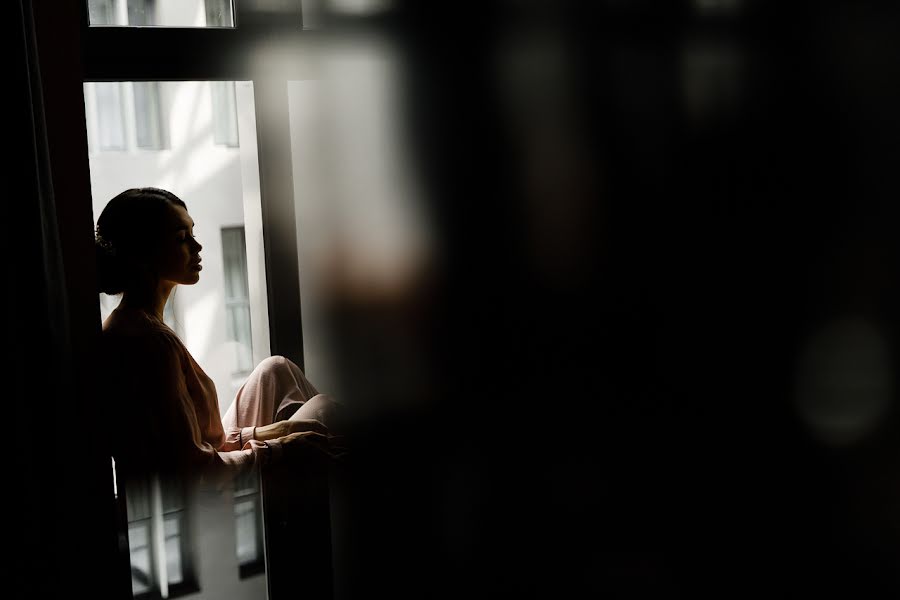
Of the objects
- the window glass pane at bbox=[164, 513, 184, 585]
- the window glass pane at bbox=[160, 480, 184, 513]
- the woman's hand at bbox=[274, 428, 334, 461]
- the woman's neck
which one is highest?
the woman's neck

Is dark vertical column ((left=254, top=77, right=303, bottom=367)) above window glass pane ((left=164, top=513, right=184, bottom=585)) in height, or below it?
above

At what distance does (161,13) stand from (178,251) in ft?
1.45

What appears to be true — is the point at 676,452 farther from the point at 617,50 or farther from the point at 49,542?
the point at 49,542

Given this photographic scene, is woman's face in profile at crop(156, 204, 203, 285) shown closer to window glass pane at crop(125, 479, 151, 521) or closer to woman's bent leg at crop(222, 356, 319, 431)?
woman's bent leg at crop(222, 356, 319, 431)

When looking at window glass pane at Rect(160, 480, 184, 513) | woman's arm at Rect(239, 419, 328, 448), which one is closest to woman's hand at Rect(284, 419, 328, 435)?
woman's arm at Rect(239, 419, 328, 448)

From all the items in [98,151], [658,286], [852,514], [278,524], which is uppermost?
[98,151]

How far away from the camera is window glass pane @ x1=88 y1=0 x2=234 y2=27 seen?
1558 millimetres

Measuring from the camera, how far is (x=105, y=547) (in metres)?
1.50

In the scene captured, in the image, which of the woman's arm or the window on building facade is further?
the window on building facade

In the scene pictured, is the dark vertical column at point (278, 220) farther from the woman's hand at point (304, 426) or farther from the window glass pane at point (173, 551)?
the window glass pane at point (173, 551)

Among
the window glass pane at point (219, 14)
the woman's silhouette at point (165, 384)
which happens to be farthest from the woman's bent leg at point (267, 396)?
the window glass pane at point (219, 14)

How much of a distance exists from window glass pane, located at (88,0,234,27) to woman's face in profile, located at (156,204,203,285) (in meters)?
0.34

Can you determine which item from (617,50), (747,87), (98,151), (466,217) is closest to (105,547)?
(98,151)

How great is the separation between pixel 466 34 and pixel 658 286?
683 mm
